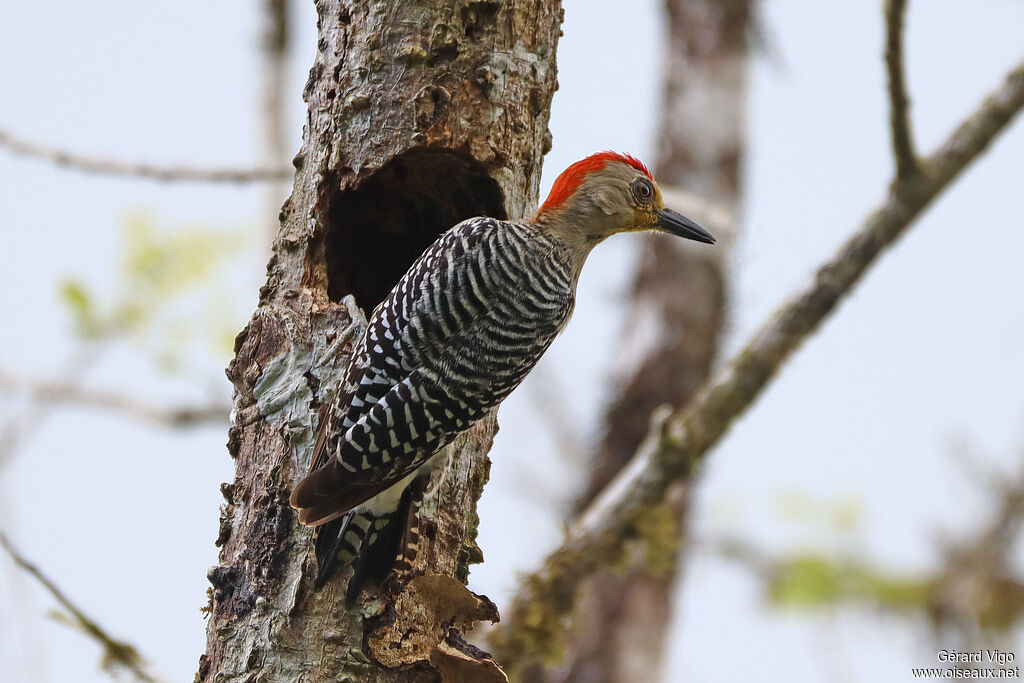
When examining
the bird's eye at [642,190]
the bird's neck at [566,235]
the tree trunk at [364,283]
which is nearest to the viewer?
the tree trunk at [364,283]

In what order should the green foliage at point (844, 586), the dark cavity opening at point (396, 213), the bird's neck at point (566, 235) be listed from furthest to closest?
the green foliage at point (844, 586) < the bird's neck at point (566, 235) < the dark cavity opening at point (396, 213)

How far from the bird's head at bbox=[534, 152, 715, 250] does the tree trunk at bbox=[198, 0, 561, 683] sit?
261 millimetres

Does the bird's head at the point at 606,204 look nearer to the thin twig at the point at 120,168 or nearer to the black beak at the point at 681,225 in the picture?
the black beak at the point at 681,225

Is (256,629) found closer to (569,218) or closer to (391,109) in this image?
(391,109)

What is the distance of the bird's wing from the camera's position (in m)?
3.31

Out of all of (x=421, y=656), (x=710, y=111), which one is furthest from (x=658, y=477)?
(x=710, y=111)

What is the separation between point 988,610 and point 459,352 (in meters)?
5.57

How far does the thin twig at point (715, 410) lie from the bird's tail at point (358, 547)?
1.76 meters

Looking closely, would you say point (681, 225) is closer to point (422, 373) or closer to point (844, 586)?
point (422, 373)

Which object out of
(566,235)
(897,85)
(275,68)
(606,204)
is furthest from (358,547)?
(275,68)

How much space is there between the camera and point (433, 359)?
3619mm

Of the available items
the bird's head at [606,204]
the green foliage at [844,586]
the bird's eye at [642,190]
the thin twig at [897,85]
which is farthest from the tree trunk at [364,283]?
the green foliage at [844,586]

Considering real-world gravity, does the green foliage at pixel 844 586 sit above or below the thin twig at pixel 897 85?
above

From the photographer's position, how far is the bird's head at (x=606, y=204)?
4.55 metres
